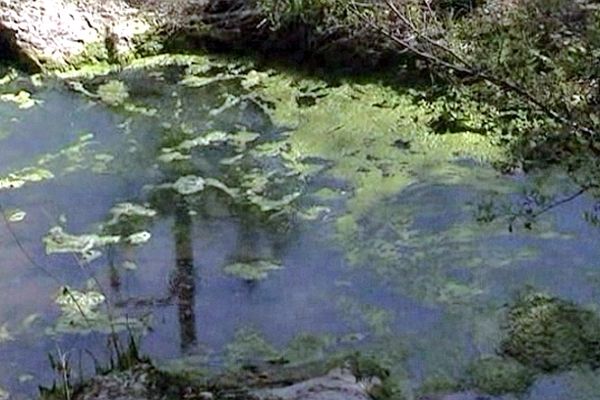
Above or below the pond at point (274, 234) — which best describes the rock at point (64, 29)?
above

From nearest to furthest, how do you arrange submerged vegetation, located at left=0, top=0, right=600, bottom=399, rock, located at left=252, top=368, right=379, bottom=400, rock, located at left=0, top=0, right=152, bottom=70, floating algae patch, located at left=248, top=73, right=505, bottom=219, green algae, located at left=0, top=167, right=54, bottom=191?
1. rock, located at left=252, top=368, right=379, bottom=400
2. submerged vegetation, located at left=0, top=0, right=600, bottom=399
3. floating algae patch, located at left=248, top=73, right=505, bottom=219
4. green algae, located at left=0, top=167, right=54, bottom=191
5. rock, located at left=0, top=0, right=152, bottom=70

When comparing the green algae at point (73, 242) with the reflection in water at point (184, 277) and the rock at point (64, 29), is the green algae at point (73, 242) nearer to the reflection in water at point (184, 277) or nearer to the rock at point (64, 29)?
the reflection in water at point (184, 277)

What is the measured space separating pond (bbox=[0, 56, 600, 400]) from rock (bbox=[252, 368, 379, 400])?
18 centimetres

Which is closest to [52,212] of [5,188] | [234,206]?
[5,188]

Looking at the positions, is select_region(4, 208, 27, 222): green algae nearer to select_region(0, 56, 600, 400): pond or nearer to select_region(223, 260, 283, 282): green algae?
select_region(0, 56, 600, 400): pond

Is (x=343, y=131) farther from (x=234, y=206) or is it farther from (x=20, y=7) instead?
(x=20, y=7)

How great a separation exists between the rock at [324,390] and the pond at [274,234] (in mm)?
177

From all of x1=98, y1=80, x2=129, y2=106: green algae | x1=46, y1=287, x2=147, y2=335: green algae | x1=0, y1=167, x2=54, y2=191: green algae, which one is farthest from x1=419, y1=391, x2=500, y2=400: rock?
x1=98, y1=80, x2=129, y2=106: green algae

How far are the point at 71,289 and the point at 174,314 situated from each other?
1.38 ft

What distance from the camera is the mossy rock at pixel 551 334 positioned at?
3.22 metres

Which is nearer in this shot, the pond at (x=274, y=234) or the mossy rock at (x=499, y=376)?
the mossy rock at (x=499, y=376)

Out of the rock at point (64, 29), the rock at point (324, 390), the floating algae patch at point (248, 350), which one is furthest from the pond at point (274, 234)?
the rock at point (64, 29)

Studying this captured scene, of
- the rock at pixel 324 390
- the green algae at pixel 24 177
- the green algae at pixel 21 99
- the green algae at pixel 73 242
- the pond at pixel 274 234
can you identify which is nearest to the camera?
the rock at pixel 324 390

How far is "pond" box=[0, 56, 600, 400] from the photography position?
11.2ft
